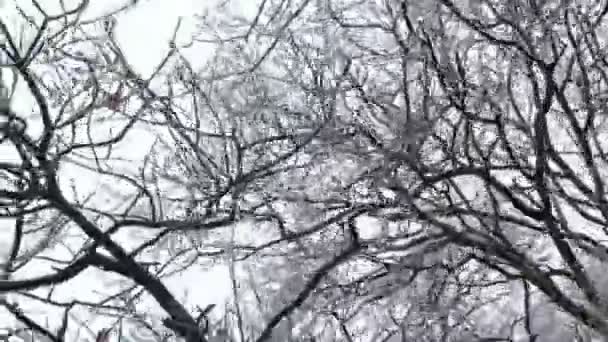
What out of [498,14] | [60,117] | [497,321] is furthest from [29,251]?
[497,321]

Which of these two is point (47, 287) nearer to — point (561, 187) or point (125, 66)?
point (125, 66)

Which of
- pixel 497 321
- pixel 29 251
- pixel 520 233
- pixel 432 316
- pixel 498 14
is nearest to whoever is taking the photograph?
pixel 29 251

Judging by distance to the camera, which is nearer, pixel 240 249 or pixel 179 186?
pixel 179 186

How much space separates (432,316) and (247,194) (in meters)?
2.04

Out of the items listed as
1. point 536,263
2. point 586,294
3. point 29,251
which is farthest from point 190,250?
point 586,294

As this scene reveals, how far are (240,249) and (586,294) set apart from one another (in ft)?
9.30

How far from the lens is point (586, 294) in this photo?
489cm

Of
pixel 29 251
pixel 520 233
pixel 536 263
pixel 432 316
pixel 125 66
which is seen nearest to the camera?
pixel 29 251

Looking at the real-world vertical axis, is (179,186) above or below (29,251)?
above

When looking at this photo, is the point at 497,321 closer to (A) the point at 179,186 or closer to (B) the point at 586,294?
(B) the point at 586,294

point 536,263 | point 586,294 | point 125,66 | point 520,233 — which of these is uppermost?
point 125,66

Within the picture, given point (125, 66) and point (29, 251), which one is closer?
point (29, 251)

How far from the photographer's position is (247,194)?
473cm

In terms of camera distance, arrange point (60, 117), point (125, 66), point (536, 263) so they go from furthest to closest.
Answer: point (536, 263), point (125, 66), point (60, 117)
